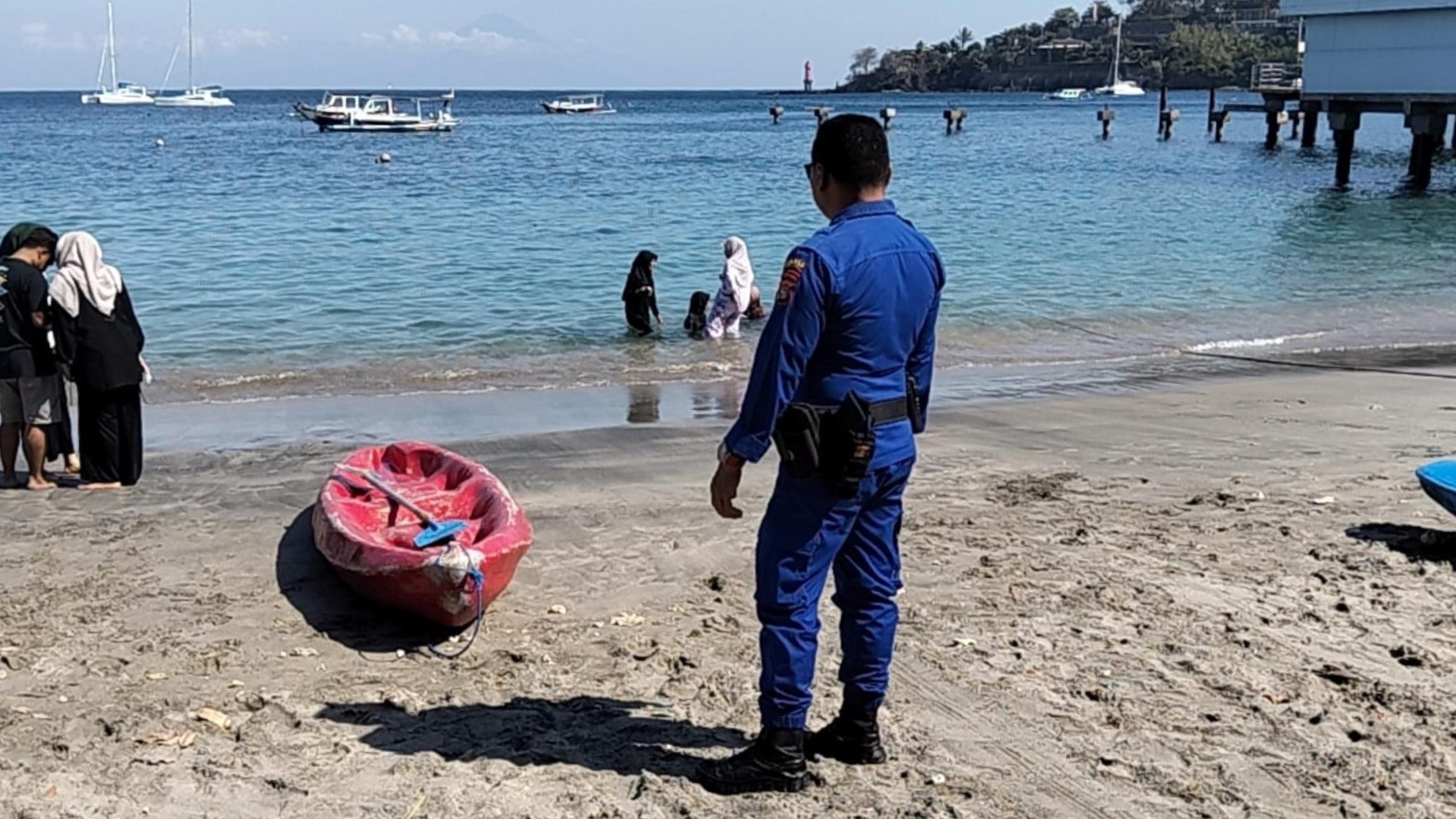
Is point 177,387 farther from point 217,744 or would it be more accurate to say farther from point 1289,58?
point 1289,58

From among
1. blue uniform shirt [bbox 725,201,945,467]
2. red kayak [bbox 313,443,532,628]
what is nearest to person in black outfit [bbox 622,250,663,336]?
red kayak [bbox 313,443,532,628]

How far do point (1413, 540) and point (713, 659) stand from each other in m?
3.81

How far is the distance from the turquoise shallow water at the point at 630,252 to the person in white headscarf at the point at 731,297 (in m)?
0.26

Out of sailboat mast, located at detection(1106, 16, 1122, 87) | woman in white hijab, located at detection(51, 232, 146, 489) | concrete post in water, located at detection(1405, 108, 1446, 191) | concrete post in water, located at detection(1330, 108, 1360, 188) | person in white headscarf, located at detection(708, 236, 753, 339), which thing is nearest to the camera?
woman in white hijab, located at detection(51, 232, 146, 489)

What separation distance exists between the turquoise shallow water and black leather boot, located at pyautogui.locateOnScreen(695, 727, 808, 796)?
942 cm

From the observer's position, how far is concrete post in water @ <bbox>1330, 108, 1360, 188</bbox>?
38.7 metres

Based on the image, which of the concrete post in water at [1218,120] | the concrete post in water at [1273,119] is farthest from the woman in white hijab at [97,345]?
the concrete post in water at [1218,120]

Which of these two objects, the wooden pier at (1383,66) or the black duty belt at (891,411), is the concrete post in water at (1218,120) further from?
the black duty belt at (891,411)

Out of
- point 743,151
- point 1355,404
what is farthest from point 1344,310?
point 743,151

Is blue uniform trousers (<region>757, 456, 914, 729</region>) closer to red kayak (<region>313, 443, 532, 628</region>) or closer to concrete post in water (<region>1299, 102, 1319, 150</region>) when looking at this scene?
red kayak (<region>313, 443, 532, 628</region>)

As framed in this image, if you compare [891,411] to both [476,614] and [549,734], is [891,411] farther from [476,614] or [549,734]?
[476,614]

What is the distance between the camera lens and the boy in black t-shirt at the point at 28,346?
25.7 ft

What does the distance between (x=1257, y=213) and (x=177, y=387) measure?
2637cm

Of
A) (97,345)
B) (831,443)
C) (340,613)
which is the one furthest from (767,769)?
(97,345)
